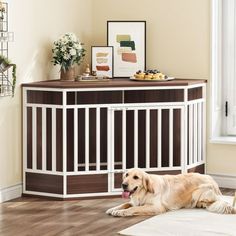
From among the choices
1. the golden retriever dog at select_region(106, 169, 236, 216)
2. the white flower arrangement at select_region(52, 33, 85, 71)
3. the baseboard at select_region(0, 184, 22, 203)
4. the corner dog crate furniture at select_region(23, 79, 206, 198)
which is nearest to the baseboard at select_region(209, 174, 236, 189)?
the corner dog crate furniture at select_region(23, 79, 206, 198)

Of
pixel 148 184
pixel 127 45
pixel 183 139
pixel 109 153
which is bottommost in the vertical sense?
pixel 148 184

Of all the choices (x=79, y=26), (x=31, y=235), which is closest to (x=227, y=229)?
(x=31, y=235)

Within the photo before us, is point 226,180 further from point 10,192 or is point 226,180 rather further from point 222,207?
point 10,192

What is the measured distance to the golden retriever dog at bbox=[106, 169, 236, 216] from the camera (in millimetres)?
4973

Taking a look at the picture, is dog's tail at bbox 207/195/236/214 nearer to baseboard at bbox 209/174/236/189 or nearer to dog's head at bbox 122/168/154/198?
dog's head at bbox 122/168/154/198

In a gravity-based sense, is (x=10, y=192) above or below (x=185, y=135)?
below

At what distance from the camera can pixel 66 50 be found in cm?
581

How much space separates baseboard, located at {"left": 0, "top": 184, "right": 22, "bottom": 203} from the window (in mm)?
1767

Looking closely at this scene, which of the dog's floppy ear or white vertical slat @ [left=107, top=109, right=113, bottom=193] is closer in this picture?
the dog's floppy ear

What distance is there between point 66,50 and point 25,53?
38cm

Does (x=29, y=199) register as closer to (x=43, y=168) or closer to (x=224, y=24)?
(x=43, y=168)

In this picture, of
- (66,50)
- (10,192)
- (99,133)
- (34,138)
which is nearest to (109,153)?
(99,133)

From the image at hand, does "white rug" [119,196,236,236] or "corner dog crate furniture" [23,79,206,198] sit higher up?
"corner dog crate furniture" [23,79,206,198]

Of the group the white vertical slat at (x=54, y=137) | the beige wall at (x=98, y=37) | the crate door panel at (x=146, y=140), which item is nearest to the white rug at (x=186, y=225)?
the crate door panel at (x=146, y=140)
